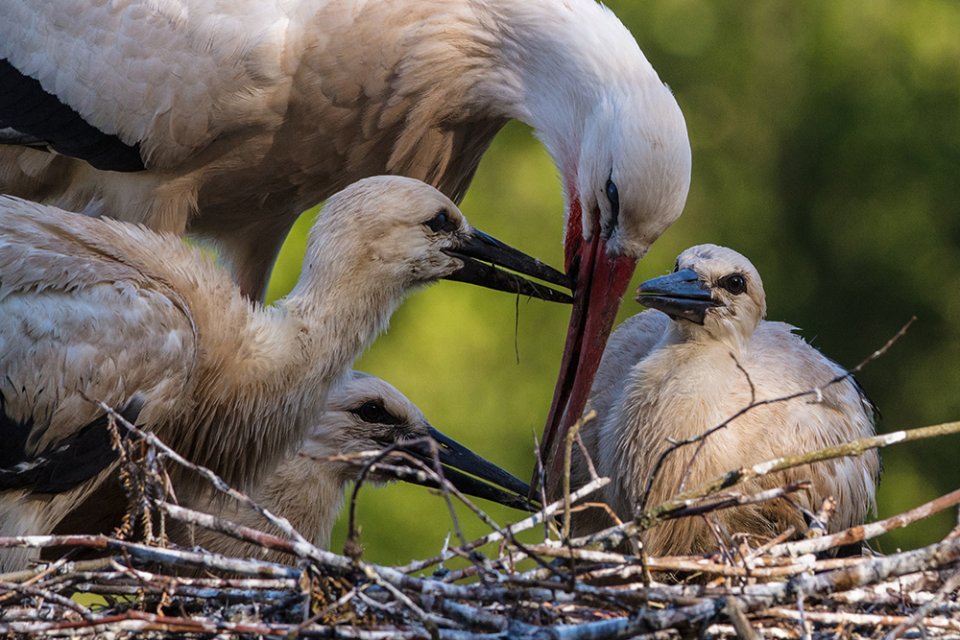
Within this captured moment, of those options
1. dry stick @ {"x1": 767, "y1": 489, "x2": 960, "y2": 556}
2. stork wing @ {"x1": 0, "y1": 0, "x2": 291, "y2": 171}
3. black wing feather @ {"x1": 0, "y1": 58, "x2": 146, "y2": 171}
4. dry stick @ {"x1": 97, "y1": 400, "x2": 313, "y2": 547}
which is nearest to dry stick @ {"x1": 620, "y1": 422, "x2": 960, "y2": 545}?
dry stick @ {"x1": 767, "y1": 489, "x2": 960, "y2": 556}

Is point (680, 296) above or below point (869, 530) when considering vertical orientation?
above

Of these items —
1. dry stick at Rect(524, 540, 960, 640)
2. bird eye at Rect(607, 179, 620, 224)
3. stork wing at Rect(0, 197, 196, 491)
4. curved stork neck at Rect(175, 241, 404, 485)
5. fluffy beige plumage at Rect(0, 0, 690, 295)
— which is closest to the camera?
dry stick at Rect(524, 540, 960, 640)

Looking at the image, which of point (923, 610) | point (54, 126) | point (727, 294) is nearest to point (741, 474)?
point (923, 610)

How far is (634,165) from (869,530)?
0.83 m

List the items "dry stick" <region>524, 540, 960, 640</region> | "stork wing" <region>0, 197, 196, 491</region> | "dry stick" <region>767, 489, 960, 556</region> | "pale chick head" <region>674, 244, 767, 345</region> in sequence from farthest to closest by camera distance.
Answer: "pale chick head" <region>674, 244, 767, 345</region>, "stork wing" <region>0, 197, 196, 491</region>, "dry stick" <region>767, 489, 960, 556</region>, "dry stick" <region>524, 540, 960, 640</region>

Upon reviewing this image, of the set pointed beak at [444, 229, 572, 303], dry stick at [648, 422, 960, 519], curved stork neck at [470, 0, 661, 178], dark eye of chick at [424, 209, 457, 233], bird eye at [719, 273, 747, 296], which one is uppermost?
curved stork neck at [470, 0, 661, 178]

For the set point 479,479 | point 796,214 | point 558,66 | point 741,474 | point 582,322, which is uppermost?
point 796,214

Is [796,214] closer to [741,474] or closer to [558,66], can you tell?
[558,66]

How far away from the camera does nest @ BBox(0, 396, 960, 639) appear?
84.1 inches

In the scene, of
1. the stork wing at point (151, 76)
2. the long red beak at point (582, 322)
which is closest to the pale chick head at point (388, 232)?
the long red beak at point (582, 322)

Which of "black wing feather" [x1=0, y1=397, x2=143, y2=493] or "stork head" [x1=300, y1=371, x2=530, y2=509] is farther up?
"stork head" [x1=300, y1=371, x2=530, y2=509]

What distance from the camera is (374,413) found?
10.7 feet

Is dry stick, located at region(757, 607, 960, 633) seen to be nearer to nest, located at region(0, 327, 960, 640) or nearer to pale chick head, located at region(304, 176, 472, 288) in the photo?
nest, located at region(0, 327, 960, 640)

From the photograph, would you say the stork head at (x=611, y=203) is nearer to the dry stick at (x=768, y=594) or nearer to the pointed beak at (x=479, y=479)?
the pointed beak at (x=479, y=479)
